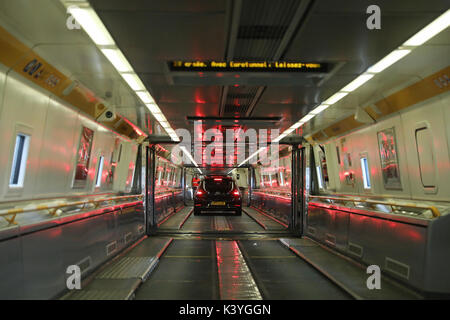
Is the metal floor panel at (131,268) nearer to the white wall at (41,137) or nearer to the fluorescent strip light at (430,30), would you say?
the white wall at (41,137)

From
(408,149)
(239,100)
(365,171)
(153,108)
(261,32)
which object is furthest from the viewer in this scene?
(365,171)

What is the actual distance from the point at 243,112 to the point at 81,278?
5031mm

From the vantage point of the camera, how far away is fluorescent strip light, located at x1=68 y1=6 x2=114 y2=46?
3.64m

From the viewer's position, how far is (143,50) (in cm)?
464

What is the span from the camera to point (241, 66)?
496cm

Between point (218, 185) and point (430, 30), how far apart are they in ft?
47.1

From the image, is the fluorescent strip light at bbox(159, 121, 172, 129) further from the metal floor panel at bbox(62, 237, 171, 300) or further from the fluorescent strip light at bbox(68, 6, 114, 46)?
the fluorescent strip light at bbox(68, 6, 114, 46)

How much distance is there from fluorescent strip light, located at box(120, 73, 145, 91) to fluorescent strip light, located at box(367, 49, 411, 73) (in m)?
3.73

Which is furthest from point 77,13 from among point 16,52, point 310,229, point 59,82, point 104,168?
point 310,229

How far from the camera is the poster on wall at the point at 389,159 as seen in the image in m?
8.34

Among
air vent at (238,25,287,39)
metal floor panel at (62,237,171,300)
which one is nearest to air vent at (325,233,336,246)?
metal floor panel at (62,237,171,300)

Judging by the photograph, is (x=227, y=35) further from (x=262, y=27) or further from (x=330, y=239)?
(x=330, y=239)

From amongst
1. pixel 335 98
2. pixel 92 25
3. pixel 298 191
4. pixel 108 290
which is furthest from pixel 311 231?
pixel 92 25

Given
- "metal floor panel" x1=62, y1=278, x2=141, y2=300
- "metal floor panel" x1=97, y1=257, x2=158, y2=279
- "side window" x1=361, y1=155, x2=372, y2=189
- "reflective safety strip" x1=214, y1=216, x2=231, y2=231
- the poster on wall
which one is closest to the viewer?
"metal floor panel" x1=62, y1=278, x2=141, y2=300
